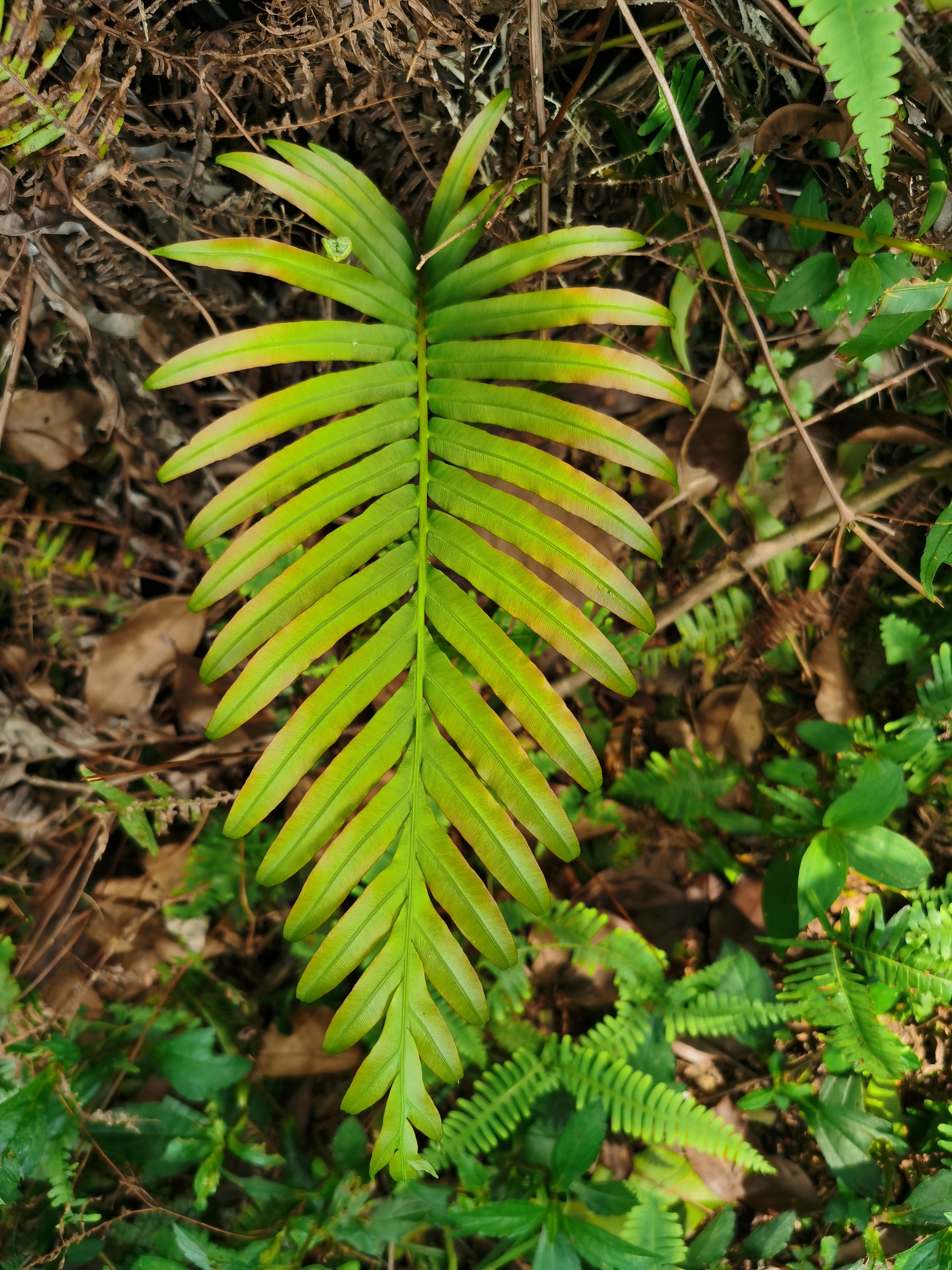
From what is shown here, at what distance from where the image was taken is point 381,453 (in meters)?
1.32

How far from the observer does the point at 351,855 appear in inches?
46.6

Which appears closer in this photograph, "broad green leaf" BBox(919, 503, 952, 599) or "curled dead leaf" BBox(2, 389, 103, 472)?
"broad green leaf" BBox(919, 503, 952, 599)

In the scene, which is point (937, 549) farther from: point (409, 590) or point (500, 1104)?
point (500, 1104)

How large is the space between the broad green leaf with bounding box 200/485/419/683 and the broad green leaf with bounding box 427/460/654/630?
7cm

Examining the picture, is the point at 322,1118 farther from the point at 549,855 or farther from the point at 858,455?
the point at 858,455

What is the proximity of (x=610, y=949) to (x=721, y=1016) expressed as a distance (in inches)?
10.1

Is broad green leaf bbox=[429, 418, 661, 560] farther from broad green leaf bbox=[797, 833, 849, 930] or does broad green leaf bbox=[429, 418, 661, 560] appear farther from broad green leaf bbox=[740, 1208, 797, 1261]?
broad green leaf bbox=[740, 1208, 797, 1261]

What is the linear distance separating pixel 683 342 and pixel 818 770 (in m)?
1.01

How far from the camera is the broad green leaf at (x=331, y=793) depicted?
45.4 inches

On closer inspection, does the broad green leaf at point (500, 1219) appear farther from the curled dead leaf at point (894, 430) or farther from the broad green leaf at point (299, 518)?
the curled dead leaf at point (894, 430)

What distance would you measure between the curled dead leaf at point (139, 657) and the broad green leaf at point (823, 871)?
144 centimetres

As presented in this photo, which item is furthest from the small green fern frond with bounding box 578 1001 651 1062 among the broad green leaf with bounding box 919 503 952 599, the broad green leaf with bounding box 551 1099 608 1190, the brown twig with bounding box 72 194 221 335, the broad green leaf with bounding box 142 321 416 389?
the brown twig with bounding box 72 194 221 335

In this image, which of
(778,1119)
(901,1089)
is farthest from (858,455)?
(778,1119)

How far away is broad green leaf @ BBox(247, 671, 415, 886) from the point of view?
1154 millimetres
